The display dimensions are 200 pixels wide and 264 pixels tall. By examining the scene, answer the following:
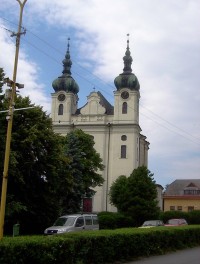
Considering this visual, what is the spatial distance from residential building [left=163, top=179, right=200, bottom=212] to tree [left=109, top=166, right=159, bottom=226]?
26528 mm

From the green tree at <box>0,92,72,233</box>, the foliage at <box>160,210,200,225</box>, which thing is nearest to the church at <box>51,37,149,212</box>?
the foliage at <box>160,210,200,225</box>

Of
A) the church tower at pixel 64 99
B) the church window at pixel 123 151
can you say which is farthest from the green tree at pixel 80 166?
the church tower at pixel 64 99

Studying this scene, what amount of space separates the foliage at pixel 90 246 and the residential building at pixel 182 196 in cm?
6241

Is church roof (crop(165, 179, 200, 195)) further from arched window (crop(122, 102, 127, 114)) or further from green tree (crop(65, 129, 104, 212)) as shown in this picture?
green tree (crop(65, 129, 104, 212))

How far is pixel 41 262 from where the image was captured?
41.2 ft

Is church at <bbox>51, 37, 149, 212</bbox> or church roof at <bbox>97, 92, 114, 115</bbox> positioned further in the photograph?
church roof at <bbox>97, 92, 114, 115</bbox>

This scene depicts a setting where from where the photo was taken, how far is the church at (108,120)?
254ft

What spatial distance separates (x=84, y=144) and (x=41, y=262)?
49.4 m

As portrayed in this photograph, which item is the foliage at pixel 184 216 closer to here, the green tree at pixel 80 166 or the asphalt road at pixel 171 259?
the green tree at pixel 80 166

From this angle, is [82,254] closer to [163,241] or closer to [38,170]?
[163,241]

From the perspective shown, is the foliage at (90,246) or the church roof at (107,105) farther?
the church roof at (107,105)

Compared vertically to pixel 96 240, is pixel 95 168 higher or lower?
higher

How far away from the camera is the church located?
7744 centimetres

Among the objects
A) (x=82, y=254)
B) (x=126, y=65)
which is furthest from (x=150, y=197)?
(x=82, y=254)
